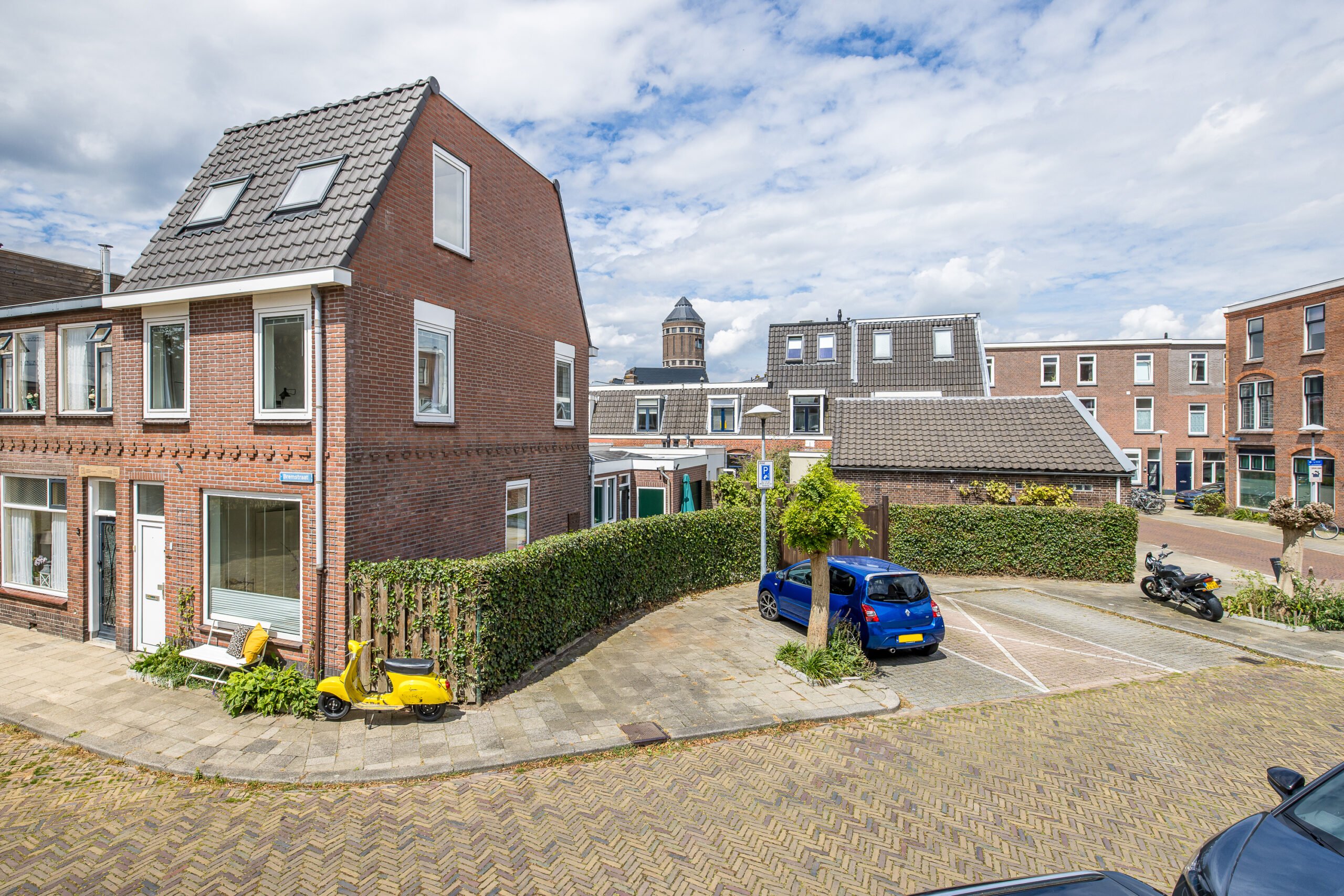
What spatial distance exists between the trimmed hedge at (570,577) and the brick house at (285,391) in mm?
1594

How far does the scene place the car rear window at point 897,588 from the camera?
10.4 m

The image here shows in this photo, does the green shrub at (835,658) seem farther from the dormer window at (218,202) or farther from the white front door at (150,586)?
the dormer window at (218,202)

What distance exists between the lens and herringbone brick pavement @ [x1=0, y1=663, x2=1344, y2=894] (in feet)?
17.1

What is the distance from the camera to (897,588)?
1052cm

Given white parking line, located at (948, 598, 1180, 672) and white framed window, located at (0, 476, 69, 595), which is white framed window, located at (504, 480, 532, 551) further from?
white parking line, located at (948, 598, 1180, 672)

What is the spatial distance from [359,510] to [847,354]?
26749 millimetres

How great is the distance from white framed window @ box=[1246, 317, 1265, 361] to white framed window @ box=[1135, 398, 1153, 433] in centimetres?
1026

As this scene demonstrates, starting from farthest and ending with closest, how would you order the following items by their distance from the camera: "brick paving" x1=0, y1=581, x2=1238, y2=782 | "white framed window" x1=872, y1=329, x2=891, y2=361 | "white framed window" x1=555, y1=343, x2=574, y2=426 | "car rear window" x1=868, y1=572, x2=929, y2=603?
"white framed window" x1=872, y1=329, x2=891, y2=361, "white framed window" x1=555, y1=343, x2=574, y2=426, "car rear window" x1=868, y1=572, x2=929, y2=603, "brick paving" x1=0, y1=581, x2=1238, y2=782

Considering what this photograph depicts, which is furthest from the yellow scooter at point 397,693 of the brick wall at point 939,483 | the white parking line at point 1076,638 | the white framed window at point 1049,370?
the white framed window at point 1049,370

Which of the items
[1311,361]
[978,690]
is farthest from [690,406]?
[1311,361]

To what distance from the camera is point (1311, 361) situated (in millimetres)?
27203

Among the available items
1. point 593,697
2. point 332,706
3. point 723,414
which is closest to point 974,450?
point 723,414

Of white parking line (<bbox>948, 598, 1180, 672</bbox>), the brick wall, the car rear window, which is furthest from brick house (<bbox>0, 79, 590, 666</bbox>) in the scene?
the brick wall

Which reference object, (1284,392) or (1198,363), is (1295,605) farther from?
(1198,363)
